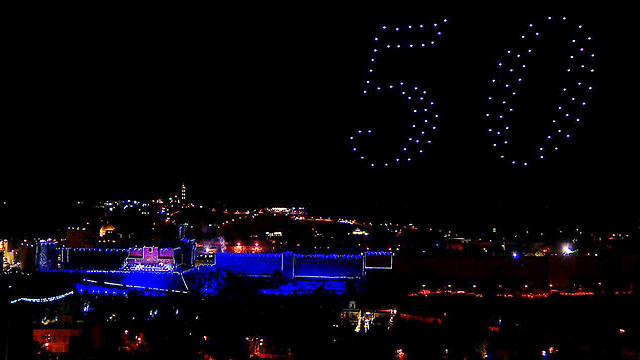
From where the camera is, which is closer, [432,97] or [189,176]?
[432,97]

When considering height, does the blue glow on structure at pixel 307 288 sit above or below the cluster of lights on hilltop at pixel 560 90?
below

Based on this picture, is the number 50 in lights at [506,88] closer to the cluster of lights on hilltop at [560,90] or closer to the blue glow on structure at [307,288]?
the cluster of lights on hilltop at [560,90]

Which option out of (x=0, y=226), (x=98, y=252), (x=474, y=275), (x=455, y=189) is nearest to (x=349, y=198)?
(x=455, y=189)

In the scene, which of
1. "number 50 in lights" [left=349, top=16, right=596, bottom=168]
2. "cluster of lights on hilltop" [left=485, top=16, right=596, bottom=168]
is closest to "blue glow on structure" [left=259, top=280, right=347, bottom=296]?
"number 50 in lights" [left=349, top=16, right=596, bottom=168]

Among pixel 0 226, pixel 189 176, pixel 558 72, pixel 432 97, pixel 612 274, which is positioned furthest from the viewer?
pixel 189 176

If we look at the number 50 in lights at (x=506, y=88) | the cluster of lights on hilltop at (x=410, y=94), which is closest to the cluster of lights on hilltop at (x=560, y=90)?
the number 50 in lights at (x=506, y=88)

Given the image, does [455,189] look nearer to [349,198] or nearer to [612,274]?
[349,198]

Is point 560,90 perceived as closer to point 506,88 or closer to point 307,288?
point 506,88
